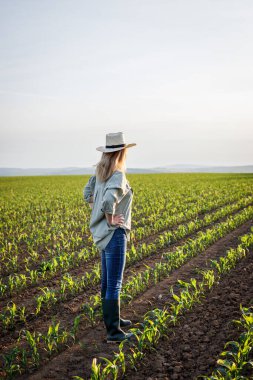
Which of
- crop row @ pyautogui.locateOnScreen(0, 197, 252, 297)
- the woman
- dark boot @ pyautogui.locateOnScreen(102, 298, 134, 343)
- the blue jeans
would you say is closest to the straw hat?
the woman

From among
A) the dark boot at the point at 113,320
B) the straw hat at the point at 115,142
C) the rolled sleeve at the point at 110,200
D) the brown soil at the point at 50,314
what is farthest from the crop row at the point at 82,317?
the straw hat at the point at 115,142

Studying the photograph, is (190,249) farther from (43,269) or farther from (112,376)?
(112,376)

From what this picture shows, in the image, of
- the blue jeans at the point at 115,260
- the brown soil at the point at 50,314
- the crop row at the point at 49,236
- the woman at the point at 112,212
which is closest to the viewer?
the woman at the point at 112,212

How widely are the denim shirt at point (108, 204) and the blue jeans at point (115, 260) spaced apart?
0.21 feet

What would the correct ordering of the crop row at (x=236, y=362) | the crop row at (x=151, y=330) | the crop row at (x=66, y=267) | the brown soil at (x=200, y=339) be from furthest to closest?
the crop row at (x=66, y=267), the brown soil at (x=200, y=339), the crop row at (x=151, y=330), the crop row at (x=236, y=362)

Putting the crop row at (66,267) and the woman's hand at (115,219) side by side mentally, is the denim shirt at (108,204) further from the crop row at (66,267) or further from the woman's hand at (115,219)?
the crop row at (66,267)

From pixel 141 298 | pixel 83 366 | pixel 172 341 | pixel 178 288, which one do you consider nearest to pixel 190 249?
pixel 178 288

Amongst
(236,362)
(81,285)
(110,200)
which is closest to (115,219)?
(110,200)

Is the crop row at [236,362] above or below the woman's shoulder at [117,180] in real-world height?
below

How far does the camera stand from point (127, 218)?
4.45m

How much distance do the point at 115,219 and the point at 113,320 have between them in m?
1.35

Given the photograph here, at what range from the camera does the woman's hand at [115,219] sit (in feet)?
14.0

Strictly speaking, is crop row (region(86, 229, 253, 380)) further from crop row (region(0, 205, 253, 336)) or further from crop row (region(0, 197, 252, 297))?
crop row (region(0, 197, 252, 297))

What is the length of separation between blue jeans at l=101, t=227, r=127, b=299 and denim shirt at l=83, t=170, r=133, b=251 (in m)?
0.06
